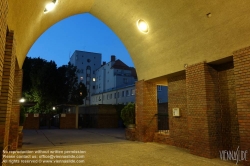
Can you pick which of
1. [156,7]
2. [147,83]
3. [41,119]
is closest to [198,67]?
[156,7]

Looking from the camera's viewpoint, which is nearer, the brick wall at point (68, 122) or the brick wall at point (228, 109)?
the brick wall at point (228, 109)

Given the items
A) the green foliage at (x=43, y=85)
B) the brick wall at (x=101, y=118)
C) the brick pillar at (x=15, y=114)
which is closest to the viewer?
the brick pillar at (x=15, y=114)

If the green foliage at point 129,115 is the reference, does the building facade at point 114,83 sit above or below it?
above

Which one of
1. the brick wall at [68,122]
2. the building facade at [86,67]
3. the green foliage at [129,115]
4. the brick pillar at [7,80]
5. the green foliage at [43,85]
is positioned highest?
the building facade at [86,67]

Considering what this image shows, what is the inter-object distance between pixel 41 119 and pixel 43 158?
19140mm

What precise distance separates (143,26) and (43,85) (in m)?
19.0

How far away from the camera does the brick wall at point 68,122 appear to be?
2311 cm

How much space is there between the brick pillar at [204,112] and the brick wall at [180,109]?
1.13 m

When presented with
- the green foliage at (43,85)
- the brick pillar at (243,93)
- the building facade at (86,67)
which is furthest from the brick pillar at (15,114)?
the building facade at (86,67)

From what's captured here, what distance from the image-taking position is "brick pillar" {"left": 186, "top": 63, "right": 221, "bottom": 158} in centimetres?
684

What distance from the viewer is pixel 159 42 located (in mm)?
8484

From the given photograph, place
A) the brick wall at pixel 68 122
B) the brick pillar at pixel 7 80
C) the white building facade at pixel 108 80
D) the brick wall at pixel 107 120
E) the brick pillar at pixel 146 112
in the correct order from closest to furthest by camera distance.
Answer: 1. the brick pillar at pixel 7 80
2. the brick pillar at pixel 146 112
3. the brick wall at pixel 68 122
4. the brick wall at pixel 107 120
5. the white building facade at pixel 108 80

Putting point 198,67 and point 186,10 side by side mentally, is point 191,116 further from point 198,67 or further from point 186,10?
point 186,10

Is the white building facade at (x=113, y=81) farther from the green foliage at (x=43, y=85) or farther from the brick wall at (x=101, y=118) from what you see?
the green foliage at (x=43, y=85)
